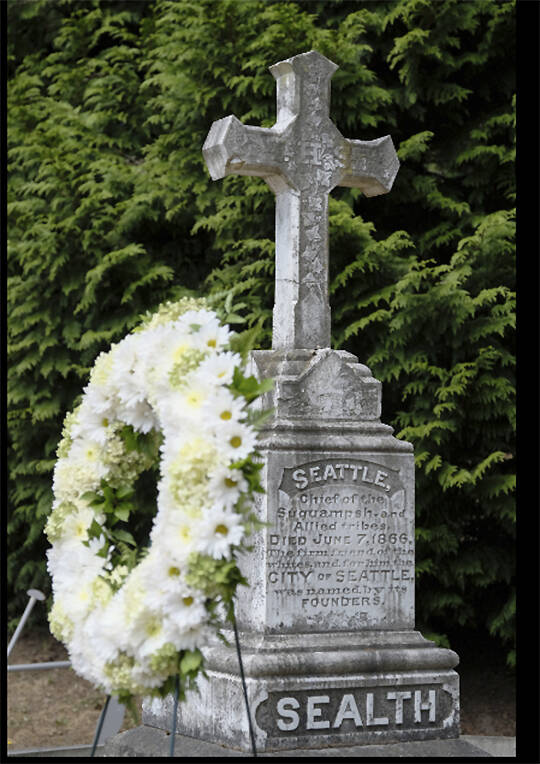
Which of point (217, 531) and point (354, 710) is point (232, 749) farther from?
point (217, 531)

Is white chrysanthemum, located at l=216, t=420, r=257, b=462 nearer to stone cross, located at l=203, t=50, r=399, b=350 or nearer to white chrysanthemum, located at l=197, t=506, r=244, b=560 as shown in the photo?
white chrysanthemum, located at l=197, t=506, r=244, b=560

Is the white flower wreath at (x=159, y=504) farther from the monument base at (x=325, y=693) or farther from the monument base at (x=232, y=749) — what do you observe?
the monument base at (x=232, y=749)

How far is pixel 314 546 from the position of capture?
4613mm

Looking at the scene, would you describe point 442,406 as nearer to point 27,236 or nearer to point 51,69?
point 27,236

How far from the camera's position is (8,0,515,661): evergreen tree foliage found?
23.3ft

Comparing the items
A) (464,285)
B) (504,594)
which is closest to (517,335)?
(464,285)

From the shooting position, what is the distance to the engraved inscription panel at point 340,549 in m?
4.55

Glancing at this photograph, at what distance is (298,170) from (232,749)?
8.45 ft

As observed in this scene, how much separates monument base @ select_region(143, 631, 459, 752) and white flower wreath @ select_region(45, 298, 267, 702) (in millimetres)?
A: 867

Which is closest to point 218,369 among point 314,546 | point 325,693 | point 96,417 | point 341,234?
point 96,417

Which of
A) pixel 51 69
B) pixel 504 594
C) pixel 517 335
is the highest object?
pixel 51 69

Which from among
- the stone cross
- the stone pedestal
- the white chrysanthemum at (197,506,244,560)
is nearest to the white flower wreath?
the white chrysanthemum at (197,506,244,560)

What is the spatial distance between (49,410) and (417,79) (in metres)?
3.62

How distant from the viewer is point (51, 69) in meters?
9.14
